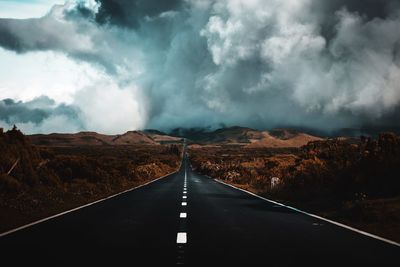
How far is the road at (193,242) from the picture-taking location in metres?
8.27

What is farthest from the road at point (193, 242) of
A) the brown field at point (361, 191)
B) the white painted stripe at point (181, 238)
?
the brown field at point (361, 191)

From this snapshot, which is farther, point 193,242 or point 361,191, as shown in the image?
point 361,191

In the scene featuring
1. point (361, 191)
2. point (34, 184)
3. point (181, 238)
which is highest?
point (361, 191)

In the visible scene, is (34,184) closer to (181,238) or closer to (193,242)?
(181,238)

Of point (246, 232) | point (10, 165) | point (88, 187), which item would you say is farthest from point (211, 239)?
point (88, 187)

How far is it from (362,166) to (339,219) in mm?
5288

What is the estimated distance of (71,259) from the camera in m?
8.12

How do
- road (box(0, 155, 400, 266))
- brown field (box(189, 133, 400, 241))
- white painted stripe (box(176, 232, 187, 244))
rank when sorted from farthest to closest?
1. brown field (box(189, 133, 400, 241))
2. white painted stripe (box(176, 232, 187, 244))
3. road (box(0, 155, 400, 266))

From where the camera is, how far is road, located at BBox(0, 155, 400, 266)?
8266mm

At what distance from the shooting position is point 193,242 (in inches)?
399

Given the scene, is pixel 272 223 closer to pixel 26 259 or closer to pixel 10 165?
pixel 26 259

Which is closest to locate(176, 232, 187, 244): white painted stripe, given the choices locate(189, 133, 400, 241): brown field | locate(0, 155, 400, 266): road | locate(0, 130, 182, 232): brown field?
locate(0, 155, 400, 266): road

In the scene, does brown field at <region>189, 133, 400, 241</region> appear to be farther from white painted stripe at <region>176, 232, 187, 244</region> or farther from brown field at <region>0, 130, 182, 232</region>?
brown field at <region>0, 130, 182, 232</region>

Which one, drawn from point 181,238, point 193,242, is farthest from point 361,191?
point 193,242
